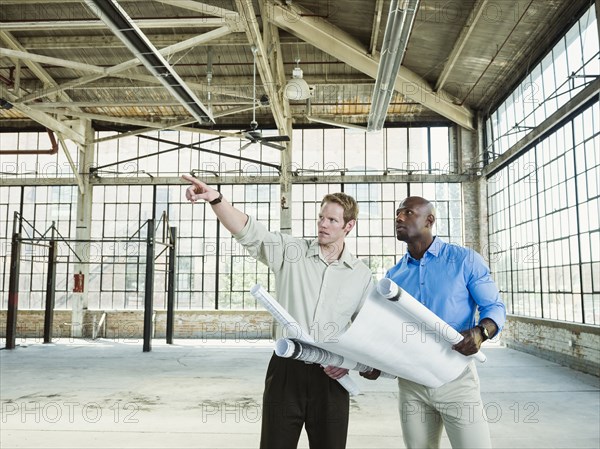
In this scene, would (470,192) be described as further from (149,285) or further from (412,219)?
(412,219)

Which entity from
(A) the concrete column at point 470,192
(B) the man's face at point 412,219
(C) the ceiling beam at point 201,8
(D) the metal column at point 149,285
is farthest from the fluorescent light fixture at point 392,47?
(B) the man's face at point 412,219

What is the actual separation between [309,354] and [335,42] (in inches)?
427

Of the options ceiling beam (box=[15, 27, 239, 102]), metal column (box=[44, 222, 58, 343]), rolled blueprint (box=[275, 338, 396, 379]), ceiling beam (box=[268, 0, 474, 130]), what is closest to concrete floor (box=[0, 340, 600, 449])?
metal column (box=[44, 222, 58, 343])

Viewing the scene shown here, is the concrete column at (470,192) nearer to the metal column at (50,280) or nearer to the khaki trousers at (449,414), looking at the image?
the metal column at (50,280)

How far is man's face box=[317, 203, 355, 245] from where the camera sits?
2.36 meters

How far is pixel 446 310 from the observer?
246cm

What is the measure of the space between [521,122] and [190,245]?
397 inches

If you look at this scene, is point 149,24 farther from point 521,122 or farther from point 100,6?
point 521,122

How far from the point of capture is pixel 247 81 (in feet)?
48.5

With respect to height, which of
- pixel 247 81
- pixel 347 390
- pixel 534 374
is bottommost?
pixel 534 374

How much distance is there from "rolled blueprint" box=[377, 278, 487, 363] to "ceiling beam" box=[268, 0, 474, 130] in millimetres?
10277

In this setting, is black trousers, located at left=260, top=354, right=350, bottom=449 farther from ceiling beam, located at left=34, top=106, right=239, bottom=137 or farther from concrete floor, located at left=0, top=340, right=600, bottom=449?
ceiling beam, located at left=34, top=106, right=239, bottom=137

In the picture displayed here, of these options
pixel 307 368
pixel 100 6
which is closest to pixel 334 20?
pixel 100 6

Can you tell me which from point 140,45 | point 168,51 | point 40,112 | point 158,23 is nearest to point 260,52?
point 168,51
